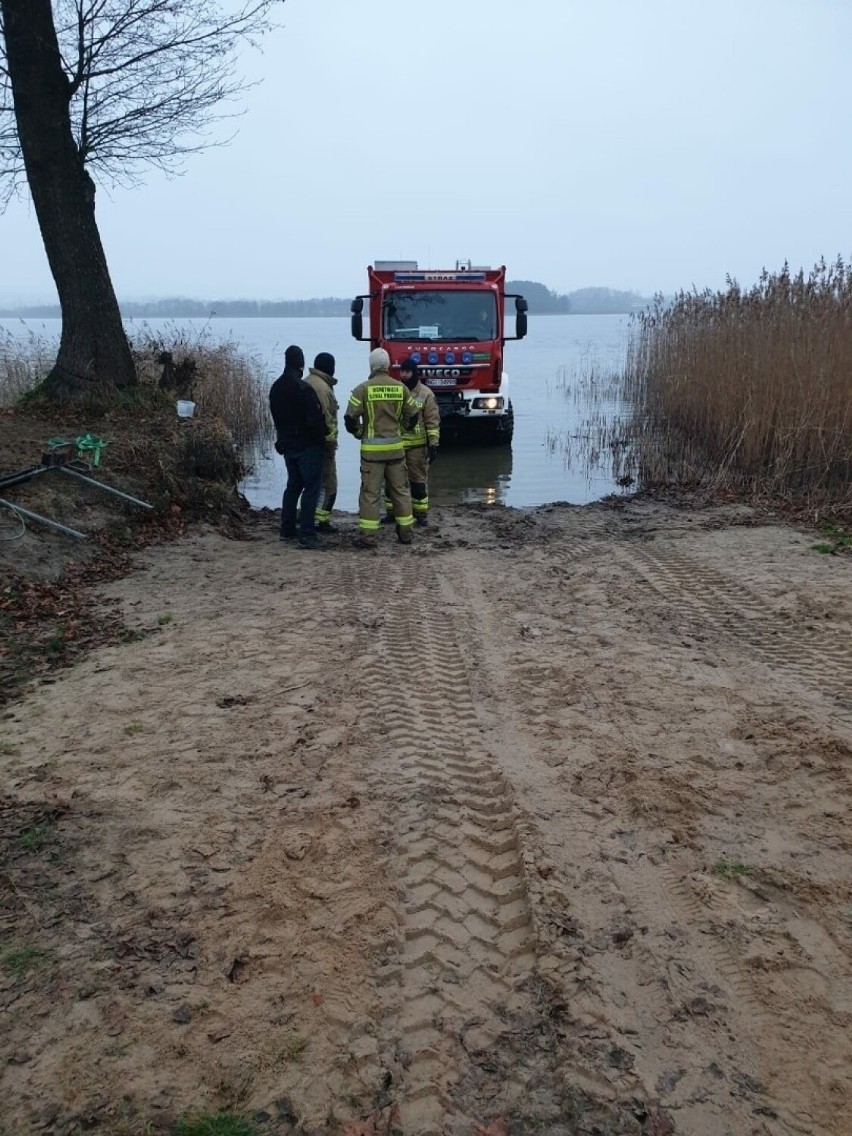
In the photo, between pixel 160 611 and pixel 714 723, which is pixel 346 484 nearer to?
pixel 160 611

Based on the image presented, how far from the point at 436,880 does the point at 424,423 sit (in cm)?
654

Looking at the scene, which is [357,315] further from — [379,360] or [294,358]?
[294,358]

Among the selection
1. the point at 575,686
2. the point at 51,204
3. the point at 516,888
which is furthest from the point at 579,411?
the point at 516,888

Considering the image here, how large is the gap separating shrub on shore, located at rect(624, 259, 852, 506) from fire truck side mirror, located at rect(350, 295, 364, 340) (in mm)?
4964

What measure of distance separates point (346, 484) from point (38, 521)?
6836mm

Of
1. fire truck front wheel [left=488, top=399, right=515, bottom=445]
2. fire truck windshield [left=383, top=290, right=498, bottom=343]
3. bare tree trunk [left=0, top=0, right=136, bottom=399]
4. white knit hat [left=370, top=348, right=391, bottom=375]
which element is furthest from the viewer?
fire truck front wheel [left=488, top=399, right=515, bottom=445]

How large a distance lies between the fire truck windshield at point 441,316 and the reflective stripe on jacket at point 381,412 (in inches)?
191

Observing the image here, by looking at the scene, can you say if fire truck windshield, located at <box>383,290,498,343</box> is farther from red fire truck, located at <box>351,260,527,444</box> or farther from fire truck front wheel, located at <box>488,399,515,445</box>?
fire truck front wheel, located at <box>488,399,515,445</box>

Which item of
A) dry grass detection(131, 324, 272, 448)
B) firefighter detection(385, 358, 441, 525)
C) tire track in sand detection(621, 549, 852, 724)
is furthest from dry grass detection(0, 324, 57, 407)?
tire track in sand detection(621, 549, 852, 724)

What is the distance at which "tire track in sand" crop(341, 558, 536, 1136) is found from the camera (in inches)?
97.5

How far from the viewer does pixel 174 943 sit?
295 cm

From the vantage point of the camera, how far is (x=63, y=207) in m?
10.4

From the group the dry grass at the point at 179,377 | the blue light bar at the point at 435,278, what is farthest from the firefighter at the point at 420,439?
the blue light bar at the point at 435,278

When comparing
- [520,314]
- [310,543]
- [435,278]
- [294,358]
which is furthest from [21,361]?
[310,543]
